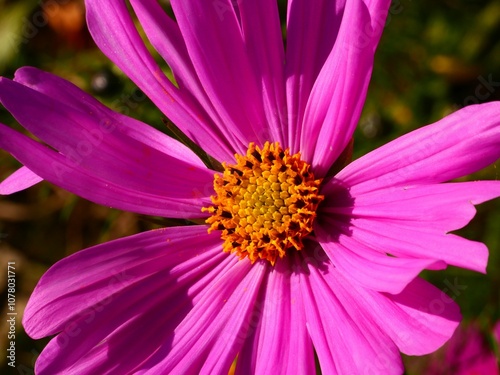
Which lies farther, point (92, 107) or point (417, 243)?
point (92, 107)

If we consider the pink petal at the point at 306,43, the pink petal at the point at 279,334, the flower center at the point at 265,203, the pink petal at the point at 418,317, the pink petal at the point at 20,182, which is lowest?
the pink petal at the point at 418,317

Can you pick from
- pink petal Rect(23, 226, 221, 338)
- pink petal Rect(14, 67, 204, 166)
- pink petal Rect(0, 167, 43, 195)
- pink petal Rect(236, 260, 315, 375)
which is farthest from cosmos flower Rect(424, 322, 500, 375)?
pink petal Rect(0, 167, 43, 195)

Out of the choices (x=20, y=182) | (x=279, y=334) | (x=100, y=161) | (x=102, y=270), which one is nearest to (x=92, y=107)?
(x=100, y=161)

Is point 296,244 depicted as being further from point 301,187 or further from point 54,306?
point 54,306

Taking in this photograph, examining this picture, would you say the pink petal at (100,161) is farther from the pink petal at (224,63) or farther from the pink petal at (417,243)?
the pink petal at (417,243)

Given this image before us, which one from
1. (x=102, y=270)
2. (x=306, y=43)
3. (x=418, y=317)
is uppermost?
(x=306, y=43)

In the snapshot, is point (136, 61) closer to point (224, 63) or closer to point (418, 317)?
point (224, 63)

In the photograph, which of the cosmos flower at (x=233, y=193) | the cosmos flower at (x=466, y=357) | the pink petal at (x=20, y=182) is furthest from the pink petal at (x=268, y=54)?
the cosmos flower at (x=466, y=357)

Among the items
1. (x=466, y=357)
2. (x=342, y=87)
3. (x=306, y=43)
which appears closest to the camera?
(x=342, y=87)
